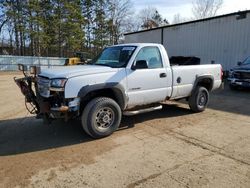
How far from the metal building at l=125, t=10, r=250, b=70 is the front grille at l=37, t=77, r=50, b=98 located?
1214 centimetres

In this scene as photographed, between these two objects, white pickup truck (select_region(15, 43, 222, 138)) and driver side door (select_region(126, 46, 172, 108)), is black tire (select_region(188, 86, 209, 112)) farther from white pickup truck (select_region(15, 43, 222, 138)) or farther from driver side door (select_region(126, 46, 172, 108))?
driver side door (select_region(126, 46, 172, 108))

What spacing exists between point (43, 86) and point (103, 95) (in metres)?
1.22

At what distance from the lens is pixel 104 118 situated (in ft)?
16.9

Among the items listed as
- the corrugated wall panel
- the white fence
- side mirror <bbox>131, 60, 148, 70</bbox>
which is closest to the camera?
side mirror <bbox>131, 60, 148, 70</bbox>

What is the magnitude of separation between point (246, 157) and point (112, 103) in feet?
8.54

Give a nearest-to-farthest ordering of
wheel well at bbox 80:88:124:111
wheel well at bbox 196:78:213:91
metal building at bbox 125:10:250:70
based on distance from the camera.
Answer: wheel well at bbox 80:88:124:111 < wheel well at bbox 196:78:213:91 < metal building at bbox 125:10:250:70

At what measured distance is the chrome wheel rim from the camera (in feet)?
16.7

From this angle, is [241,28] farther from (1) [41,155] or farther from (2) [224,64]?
(1) [41,155]

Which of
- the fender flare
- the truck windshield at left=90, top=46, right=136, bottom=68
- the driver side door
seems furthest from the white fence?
the fender flare

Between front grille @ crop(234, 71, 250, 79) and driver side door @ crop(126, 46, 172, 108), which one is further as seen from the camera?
front grille @ crop(234, 71, 250, 79)

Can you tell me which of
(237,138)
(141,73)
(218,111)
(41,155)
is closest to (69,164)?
(41,155)

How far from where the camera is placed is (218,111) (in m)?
7.63

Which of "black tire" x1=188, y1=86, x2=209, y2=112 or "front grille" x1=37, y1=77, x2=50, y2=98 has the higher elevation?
"front grille" x1=37, y1=77, x2=50, y2=98

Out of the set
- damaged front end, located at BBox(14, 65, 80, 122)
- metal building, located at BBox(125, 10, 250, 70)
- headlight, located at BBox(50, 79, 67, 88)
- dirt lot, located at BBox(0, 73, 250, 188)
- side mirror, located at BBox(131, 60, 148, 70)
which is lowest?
dirt lot, located at BBox(0, 73, 250, 188)
